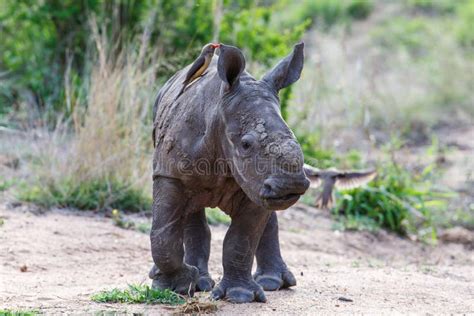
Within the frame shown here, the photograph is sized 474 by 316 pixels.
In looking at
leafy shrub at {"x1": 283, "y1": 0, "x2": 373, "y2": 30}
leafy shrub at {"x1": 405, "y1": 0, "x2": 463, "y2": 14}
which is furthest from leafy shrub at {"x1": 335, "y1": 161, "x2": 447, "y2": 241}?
leafy shrub at {"x1": 405, "y1": 0, "x2": 463, "y2": 14}

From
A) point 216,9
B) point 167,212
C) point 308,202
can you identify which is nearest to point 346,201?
point 308,202

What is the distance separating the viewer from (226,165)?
558cm

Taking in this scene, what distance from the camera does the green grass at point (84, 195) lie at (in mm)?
9039

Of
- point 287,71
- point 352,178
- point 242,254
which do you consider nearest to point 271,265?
point 242,254

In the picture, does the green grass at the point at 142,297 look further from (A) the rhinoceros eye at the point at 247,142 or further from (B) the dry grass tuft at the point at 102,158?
(B) the dry grass tuft at the point at 102,158

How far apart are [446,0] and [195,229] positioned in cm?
1920

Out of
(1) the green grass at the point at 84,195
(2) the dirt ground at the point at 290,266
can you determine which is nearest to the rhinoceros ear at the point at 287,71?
(2) the dirt ground at the point at 290,266

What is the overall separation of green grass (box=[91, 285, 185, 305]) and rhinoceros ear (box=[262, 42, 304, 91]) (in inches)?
60.5

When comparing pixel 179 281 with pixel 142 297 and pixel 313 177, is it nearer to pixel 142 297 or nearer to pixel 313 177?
pixel 142 297

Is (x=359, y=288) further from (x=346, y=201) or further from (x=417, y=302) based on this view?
(x=346, y=201)

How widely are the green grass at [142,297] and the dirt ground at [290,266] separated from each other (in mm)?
105

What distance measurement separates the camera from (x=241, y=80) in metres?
5.57

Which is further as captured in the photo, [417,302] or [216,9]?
[216,9]

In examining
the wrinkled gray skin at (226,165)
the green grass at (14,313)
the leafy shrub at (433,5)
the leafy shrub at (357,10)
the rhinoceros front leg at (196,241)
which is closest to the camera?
the green grass at (14,313)
